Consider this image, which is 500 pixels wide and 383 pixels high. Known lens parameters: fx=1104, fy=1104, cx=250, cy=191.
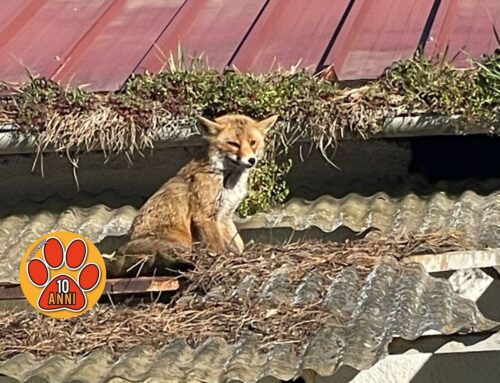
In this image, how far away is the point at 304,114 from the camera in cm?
688

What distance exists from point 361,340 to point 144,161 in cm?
337

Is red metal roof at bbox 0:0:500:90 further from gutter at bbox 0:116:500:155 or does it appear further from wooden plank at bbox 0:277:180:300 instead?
wooden plank at bbox 0:277:180:300

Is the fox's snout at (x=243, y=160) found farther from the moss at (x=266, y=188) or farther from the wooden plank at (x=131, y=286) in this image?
the wooden plank at (x=131, y=286)

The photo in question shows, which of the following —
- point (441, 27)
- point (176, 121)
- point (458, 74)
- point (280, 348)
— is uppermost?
point (441, 27)

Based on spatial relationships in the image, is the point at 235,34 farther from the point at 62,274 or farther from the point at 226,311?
the point at 62,274

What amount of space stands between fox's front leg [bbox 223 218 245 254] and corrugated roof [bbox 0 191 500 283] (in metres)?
0.19

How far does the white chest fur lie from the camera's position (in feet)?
22.4

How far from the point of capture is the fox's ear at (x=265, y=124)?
676cm

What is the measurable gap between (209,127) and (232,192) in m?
0.44

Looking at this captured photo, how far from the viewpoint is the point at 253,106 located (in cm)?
704

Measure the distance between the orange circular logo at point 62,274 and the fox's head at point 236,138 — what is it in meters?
1.96

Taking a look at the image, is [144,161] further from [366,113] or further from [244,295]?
[244,295]

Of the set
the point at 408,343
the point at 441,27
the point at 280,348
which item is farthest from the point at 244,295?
the point at 441,27

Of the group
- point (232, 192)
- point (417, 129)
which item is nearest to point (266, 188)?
point (232, 192)
